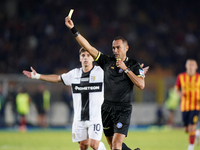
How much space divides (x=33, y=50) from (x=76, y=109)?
15.6m

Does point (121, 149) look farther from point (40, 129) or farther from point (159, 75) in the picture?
point (159, 75)

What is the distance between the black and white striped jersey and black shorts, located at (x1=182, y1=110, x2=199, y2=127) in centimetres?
434

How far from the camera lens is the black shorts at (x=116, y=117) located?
6.26 m

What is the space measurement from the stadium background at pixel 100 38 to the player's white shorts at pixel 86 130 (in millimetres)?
12662

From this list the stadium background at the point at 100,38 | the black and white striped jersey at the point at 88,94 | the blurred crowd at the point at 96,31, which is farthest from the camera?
the blurred crowd at the point at 96,31

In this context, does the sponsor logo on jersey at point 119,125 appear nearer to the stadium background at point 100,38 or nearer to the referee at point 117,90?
the referee at point 117,90

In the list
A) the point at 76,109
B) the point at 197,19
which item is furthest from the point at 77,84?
the point at 197,19

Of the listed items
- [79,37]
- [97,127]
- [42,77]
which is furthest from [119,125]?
[42,77]

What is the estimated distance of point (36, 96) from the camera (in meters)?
19.8

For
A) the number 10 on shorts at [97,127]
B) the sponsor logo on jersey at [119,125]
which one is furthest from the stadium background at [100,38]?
the sponsor logo on jersey at [119,125]

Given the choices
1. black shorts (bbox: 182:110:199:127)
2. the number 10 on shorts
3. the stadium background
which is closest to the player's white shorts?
the number 10 on shorts

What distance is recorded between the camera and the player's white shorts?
7.24 meters

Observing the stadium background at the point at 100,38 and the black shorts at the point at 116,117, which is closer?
the black shorts at the point at 116,117

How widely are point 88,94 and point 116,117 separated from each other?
1238 millimetres
